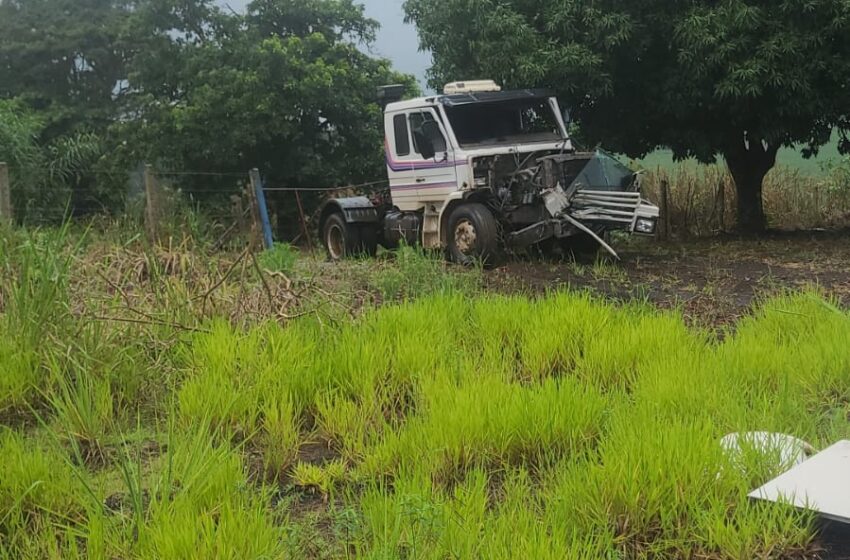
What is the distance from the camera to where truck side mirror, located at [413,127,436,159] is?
9250 mm

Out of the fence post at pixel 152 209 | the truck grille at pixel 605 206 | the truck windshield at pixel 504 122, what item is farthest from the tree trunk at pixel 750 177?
the fence post at pixel 152 209

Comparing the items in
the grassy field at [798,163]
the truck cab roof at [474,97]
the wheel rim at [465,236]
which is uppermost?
the truck cab roof at [474,97]

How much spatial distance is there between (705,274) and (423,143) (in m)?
3.58

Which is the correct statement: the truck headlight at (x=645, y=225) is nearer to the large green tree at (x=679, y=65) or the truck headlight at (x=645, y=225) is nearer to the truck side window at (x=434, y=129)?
the truck side window at (x=434, y=129)

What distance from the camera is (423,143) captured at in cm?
935

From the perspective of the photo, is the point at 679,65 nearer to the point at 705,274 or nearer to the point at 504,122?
the point at 504,122

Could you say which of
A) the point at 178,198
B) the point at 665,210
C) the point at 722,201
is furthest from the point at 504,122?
the point at 722,201

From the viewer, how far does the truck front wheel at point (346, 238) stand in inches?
438

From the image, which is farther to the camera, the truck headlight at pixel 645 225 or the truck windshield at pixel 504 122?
the truck windshield at pixel 504 122

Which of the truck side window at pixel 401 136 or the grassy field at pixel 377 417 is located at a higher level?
the truck side window at pixel 401 136

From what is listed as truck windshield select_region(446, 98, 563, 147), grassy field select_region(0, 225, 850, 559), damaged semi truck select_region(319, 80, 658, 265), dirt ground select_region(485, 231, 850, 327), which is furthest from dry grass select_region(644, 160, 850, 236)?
grassy field select_region(0, 225, 850, 559)

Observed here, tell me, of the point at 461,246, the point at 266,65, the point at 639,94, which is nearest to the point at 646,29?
the point at 639,94

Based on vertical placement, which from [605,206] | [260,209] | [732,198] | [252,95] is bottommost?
[732,198]

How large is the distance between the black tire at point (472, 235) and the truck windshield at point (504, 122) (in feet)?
2.67
